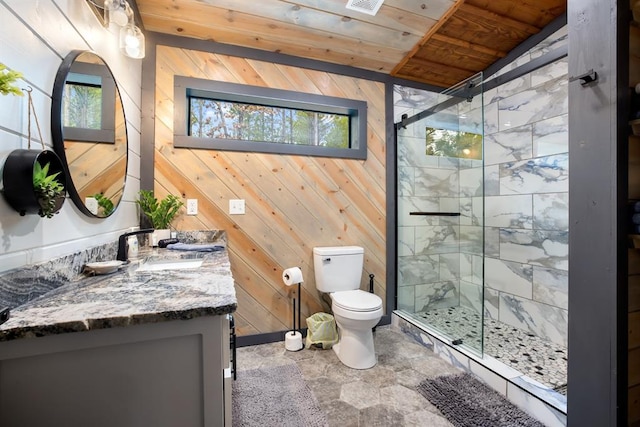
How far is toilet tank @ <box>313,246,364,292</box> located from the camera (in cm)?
227

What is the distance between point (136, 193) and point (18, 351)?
1509mm

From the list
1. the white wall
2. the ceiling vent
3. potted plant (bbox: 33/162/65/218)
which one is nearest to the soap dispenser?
the white wall

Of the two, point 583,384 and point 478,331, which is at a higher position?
point 583,384

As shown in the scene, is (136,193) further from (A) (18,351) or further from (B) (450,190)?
(B) (450,190)

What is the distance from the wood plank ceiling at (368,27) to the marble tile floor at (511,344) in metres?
2.28

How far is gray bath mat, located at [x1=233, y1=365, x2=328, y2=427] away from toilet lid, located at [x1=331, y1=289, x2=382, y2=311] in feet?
1.79

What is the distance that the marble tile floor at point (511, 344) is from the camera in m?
1.73

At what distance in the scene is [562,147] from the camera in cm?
216

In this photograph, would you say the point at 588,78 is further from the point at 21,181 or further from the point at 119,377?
the point at 21,181

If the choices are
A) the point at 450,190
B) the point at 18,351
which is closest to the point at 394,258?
the point at 450,190

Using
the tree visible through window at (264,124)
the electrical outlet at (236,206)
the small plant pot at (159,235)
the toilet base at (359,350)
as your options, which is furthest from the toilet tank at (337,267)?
the small plant pot at (159,235)

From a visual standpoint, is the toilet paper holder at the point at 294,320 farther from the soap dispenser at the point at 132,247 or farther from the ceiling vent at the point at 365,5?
the ceiling vent at the point at 365,5

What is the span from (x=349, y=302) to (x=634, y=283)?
4.56ft

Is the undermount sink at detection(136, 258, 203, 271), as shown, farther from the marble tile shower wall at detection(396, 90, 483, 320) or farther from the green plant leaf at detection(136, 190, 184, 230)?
the marble tile shower wall at detection(396, 90, 483, 320)
